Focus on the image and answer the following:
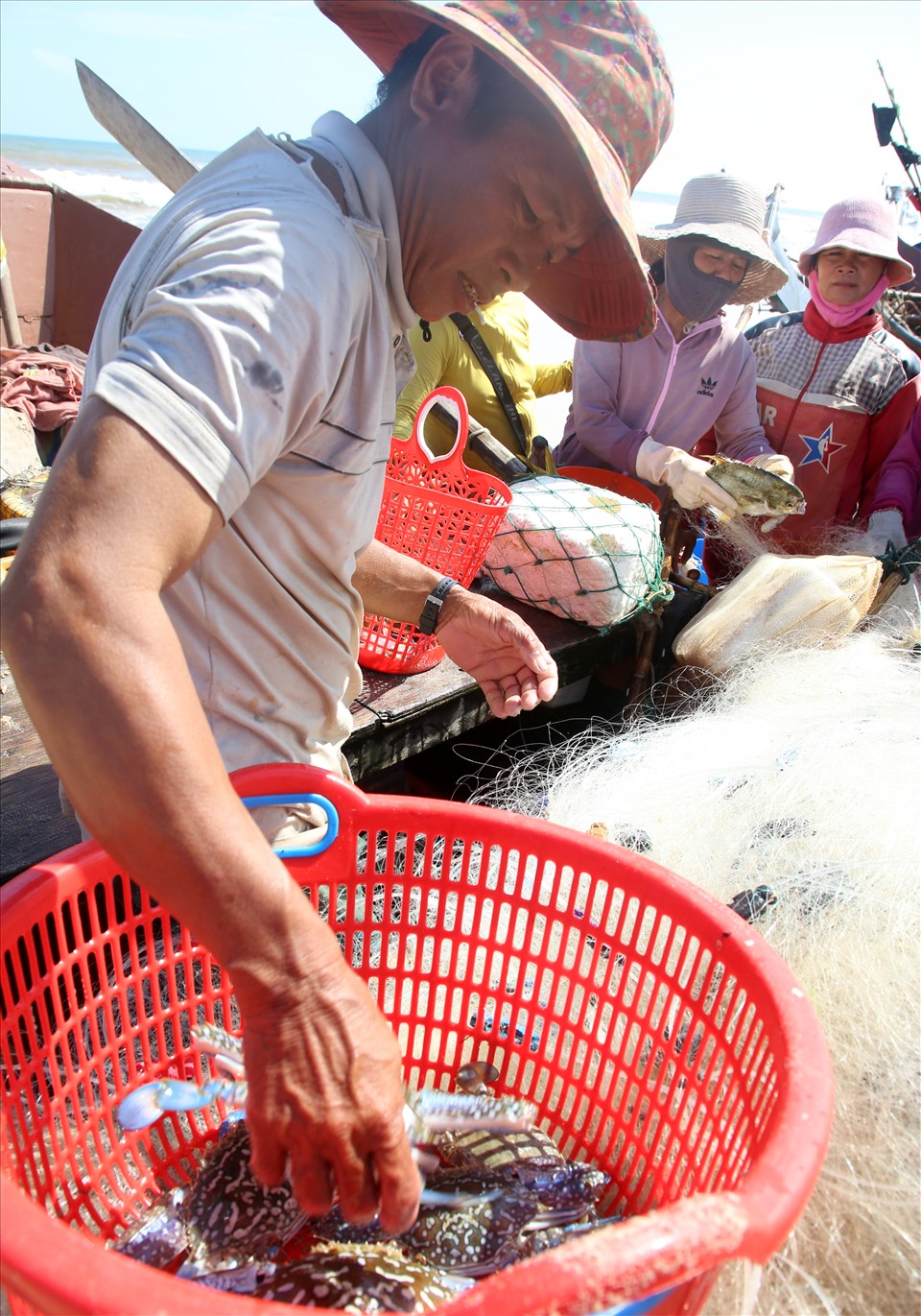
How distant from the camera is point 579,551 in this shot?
3.46 metres

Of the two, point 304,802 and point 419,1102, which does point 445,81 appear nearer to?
point 304,802

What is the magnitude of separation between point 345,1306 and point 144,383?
1.23m

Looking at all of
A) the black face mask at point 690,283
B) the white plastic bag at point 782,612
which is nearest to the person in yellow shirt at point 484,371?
the black face mask at point 690,283

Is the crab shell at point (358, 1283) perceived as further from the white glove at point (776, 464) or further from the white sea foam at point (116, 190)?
the white sea foam at point (116, 190)

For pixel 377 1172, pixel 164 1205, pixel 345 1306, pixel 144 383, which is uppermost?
pixel 144 383

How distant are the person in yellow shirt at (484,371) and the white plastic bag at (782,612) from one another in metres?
1.25

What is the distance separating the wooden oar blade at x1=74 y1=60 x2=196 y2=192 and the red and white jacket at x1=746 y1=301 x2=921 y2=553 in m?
3.29

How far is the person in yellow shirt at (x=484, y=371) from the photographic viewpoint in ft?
13.1

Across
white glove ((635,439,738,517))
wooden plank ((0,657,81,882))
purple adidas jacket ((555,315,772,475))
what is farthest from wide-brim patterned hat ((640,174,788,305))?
wooden plank ((0,657,81,882))

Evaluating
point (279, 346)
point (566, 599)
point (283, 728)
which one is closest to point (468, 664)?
point (283, 728)

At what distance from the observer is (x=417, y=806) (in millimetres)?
1566

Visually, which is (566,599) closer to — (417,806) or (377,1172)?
(417,806)

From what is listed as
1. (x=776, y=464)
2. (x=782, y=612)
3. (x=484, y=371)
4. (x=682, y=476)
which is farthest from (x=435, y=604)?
(x=776, y=464)

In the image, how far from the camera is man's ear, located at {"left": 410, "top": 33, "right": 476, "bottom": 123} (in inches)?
49.6
